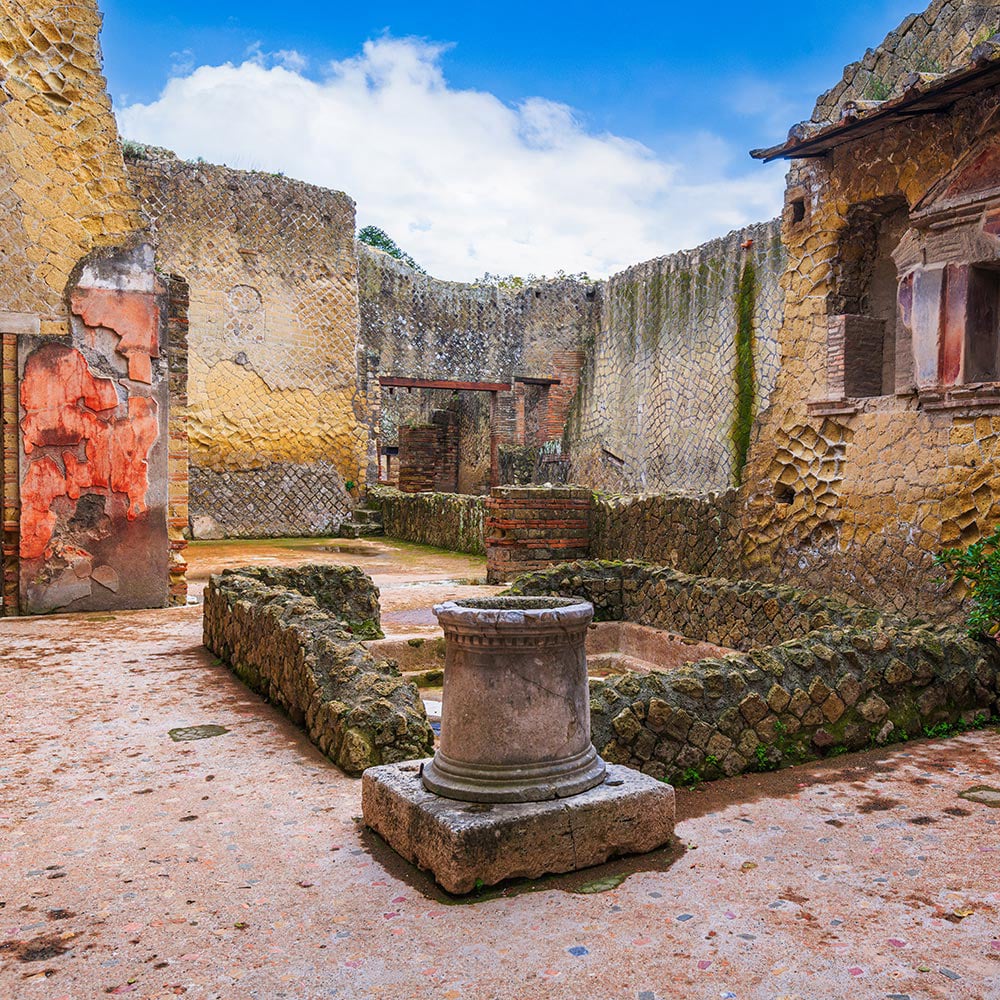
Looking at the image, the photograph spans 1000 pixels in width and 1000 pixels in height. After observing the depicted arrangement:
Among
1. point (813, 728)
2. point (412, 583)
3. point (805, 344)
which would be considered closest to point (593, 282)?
point (412, 583)

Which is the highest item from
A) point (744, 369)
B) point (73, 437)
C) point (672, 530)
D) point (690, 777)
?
point (744, 369)

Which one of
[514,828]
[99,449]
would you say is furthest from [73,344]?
[514,828]

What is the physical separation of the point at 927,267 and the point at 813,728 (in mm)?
3217

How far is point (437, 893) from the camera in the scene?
2621 mm

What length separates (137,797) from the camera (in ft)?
11.0

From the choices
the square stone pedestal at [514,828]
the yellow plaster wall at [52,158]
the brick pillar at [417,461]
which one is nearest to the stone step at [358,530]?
the brick pillar at [417,461]

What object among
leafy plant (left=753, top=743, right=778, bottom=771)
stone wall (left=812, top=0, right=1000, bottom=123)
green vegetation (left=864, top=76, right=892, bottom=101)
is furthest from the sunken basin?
green vegetation (left=864, top=76, right=892, bottom=101)

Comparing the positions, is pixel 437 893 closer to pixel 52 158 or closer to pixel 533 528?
pixel 52 158

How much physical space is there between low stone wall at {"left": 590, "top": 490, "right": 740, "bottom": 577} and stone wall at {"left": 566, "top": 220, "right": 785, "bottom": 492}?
4.33 meters

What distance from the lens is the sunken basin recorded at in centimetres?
281

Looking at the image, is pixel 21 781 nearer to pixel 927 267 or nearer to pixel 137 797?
pixel 137 797

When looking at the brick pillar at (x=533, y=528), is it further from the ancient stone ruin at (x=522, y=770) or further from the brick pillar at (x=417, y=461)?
the brick pillar at (x=417, y=461)

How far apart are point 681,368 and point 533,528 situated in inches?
254

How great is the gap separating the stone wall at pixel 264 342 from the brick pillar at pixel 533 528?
662cm
